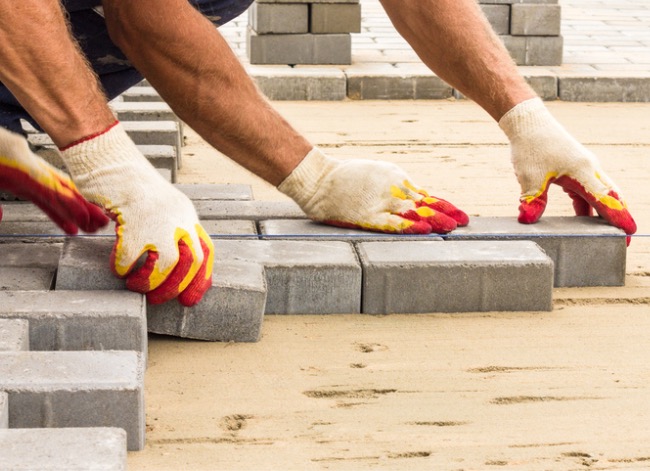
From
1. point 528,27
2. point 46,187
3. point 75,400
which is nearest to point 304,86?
point 528,27

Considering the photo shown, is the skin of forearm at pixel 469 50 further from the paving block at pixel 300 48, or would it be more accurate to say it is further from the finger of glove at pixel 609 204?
the paving block at pixel 300 48

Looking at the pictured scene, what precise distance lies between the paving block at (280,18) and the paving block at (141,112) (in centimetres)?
169

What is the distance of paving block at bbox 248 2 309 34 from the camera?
604 centimetres

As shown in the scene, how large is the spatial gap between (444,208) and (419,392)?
797 millimetres

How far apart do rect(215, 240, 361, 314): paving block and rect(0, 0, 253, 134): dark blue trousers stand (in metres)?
0.75

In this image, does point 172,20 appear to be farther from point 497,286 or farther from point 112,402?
point 112,402

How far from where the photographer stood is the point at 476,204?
11.7ft

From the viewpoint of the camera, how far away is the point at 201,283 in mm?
2266

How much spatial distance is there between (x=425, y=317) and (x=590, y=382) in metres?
0.48

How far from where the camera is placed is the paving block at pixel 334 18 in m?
6.07

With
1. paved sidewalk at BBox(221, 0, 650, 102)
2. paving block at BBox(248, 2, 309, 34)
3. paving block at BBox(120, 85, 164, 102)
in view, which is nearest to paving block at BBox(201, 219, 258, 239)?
paving block at BBox(120, 85, 164, 102)

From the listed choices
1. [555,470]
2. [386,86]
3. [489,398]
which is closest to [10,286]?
[489,398]

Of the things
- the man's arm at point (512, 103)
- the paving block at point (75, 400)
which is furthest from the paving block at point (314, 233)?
the paving block at point (75, 400)

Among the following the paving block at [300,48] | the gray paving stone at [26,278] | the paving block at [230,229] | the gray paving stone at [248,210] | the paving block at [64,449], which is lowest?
the paving block at [64,449]
